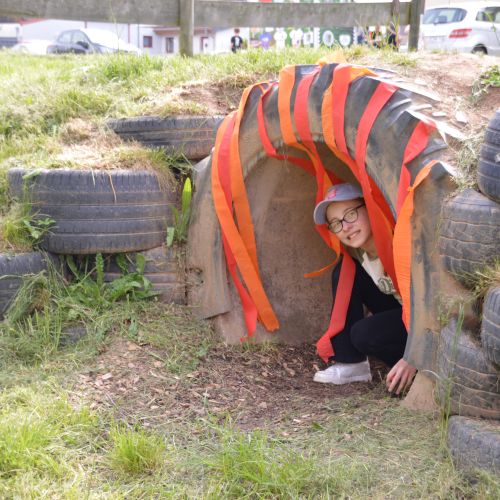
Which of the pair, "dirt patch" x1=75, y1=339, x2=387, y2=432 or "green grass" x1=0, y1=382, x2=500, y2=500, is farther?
"dirt patch" x1=75, y1=339, x2=387, y2=432

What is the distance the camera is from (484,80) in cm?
361

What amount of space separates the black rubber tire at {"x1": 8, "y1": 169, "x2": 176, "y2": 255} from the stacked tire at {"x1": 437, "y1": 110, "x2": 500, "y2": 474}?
1.99 m

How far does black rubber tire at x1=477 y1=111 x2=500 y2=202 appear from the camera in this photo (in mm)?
2559

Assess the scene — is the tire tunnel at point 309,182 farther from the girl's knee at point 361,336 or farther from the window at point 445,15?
the window at point 445,15

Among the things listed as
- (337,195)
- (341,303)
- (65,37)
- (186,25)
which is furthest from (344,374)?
(65,37)

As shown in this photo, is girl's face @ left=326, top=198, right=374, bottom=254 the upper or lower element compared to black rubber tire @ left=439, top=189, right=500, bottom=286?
lower

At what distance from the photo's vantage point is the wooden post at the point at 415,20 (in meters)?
7.96

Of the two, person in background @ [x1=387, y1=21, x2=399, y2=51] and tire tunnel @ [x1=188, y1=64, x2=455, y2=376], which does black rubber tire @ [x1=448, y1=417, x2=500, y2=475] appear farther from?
person in background @ [x1=387, y1=21, x2=399, y2=51]

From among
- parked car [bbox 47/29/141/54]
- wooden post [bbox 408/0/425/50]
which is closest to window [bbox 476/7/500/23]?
wooden post [bbox 408/0/425/50]

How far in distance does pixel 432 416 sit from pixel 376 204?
0.95m

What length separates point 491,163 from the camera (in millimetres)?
2576

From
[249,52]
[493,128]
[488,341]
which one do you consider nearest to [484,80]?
[493,128]

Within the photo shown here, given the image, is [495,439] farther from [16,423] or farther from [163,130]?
[163,130]

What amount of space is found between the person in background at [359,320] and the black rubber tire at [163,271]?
35.9 inches
